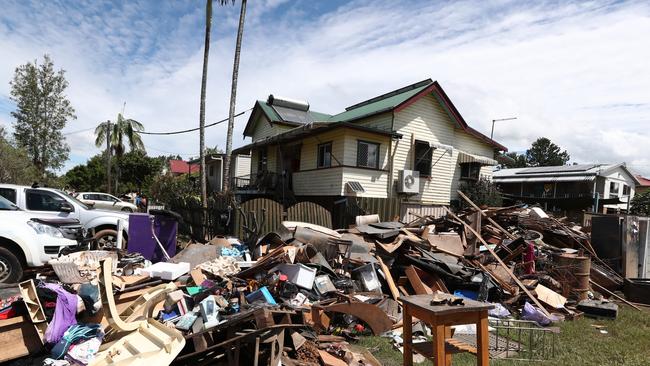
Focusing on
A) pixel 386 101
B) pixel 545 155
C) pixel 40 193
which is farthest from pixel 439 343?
pixel 545 155

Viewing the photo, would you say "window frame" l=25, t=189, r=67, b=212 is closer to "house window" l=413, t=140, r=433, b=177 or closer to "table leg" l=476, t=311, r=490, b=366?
"table leg" l=476, t=311, r=490, b=366

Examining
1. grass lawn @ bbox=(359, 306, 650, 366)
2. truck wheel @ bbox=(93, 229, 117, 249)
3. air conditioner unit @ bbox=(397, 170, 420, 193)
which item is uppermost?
air conditioner unit @ bbox=(397, 170, 420, 193)

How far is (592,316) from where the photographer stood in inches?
259

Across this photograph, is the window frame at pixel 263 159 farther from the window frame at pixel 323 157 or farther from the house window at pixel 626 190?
the house window at pixel 626 190

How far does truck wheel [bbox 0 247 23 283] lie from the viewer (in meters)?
6.00

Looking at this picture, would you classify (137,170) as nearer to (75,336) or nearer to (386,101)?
(386,101)

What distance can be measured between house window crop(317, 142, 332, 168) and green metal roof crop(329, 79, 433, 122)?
2.39 meters

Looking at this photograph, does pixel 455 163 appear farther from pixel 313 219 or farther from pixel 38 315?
pixel 38 315

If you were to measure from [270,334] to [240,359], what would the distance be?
1.59ft

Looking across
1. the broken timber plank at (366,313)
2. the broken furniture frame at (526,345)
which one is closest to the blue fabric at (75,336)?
the broken timber plank at (366,313)

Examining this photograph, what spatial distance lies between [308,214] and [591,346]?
23.3 ft

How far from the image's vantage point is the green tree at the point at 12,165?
20.5 m

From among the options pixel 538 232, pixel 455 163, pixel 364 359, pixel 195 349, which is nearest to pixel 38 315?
pixel 195 349

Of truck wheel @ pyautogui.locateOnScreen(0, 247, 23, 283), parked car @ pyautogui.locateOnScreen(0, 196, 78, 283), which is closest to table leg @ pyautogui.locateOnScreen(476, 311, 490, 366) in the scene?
parked car @ pyautogui.locateOnScreen(0, 196, 78, 283)
